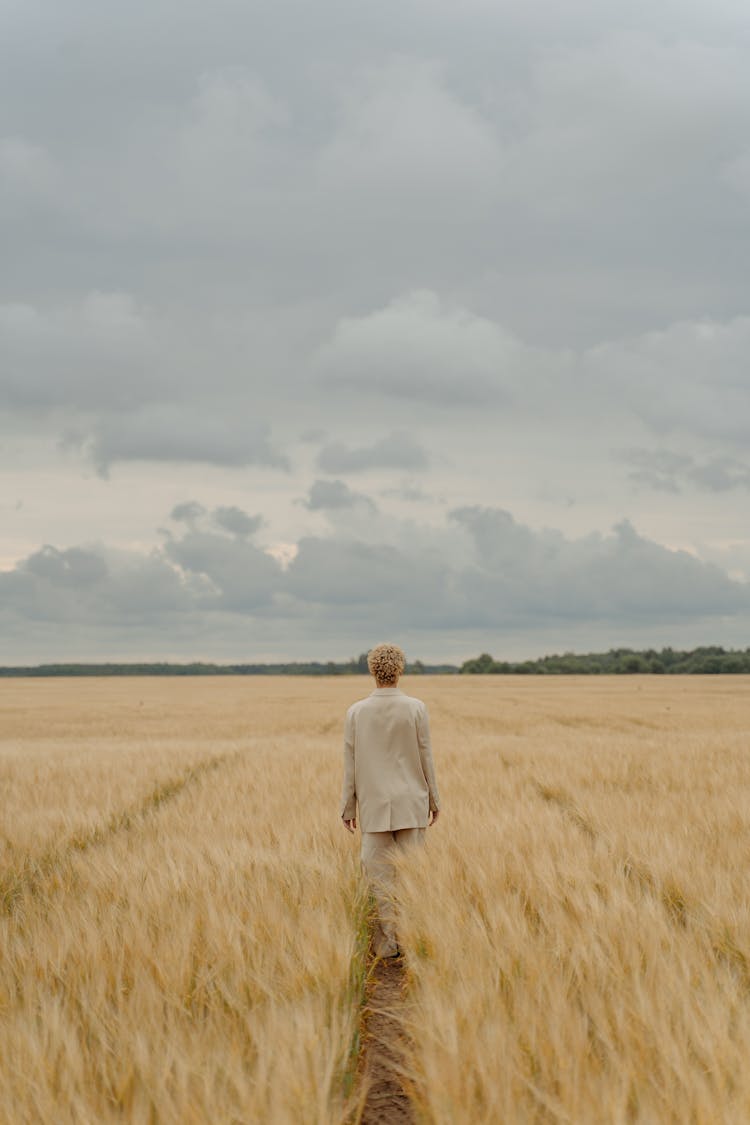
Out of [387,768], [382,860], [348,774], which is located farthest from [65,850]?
[387,768]

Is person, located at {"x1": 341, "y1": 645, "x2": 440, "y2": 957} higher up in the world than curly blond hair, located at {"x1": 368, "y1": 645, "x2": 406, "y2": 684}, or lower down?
lower down

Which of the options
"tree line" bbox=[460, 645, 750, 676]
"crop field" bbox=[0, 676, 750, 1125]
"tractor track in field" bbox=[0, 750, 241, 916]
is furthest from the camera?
"tree line" bbox=[460, 645, 750, 676]

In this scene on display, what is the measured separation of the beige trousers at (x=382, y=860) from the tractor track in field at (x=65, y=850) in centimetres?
214

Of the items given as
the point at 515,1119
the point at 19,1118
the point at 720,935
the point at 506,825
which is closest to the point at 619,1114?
the point at 515,1119

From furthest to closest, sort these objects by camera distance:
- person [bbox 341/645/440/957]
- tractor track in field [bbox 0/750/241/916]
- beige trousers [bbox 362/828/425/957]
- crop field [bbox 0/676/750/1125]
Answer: tractor track in field [bbox 0/750/241/916] < person [bbox 341/645/440/957] < beige trousers [bbox 362/828/425/957] < crop field [bbox 0/676/750/1125]

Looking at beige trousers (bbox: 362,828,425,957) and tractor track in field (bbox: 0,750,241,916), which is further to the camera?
tractor track in field (bbox: 0,750,241,916)

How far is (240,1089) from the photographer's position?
2.53 metres

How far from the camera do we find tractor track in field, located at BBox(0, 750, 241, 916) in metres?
6.02

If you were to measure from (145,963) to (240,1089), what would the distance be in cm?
135

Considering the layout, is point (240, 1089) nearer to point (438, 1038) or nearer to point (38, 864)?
point (438, 1038)

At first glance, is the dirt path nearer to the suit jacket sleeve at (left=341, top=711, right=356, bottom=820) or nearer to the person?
the person

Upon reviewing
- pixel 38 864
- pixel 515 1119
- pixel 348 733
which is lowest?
pixel 38 864

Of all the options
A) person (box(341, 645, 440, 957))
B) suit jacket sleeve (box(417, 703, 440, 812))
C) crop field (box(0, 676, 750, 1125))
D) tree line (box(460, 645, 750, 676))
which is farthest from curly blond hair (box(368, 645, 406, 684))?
tree line (box(460, 645, 750, 676))

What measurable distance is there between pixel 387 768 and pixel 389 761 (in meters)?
0.05
